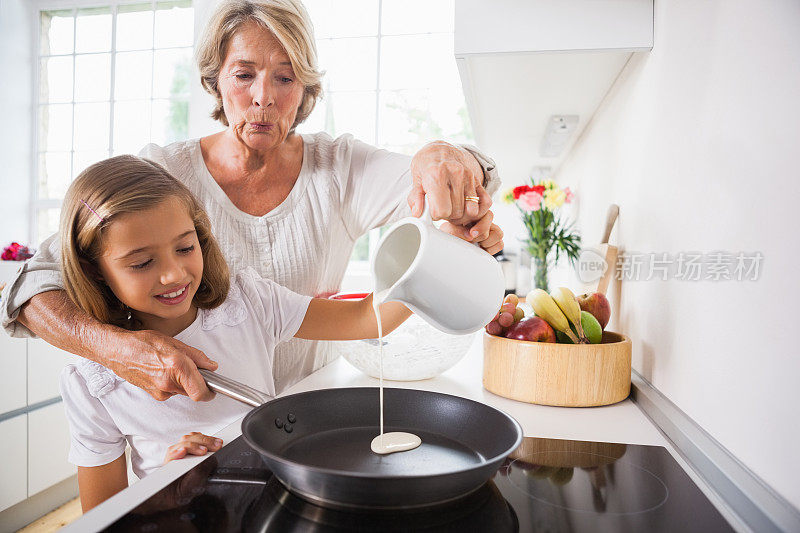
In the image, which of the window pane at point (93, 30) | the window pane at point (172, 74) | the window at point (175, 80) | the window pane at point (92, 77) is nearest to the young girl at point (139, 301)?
the window at point (175, 80)

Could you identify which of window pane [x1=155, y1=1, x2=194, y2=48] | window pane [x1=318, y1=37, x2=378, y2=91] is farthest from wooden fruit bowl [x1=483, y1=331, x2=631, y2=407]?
window pane [x1=155, y1=1, x2=194, y2=48]

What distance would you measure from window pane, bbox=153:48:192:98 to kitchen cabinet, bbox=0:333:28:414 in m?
2.61

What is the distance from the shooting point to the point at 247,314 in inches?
40.7

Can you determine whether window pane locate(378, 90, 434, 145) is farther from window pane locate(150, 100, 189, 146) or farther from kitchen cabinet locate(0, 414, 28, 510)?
kitchen cabinet locate(0, 414, 28, 510)

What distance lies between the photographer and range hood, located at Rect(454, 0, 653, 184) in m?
0.95

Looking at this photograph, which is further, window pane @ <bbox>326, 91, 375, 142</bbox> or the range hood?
window pane @ <bbox>326, 91, 375, 142</bbox>

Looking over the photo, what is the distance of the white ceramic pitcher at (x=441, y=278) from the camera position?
61 cm

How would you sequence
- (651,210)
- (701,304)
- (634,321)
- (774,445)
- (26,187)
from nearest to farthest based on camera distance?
(774,445) < (701,304) < (651,210) < (634,321) < (26,187)

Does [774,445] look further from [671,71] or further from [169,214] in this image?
[169,214]

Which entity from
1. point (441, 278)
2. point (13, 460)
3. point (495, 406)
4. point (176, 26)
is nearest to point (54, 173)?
point (176, 26)

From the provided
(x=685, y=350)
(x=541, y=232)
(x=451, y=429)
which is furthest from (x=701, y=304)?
(x=541, y=232)

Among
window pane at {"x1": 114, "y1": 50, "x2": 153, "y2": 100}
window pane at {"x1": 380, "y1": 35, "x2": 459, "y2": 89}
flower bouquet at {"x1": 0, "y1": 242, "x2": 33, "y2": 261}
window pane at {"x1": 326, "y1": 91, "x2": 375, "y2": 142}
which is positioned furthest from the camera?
window pane at {"x1": 114, "y1": 50, "x2": 153, "y2": 100}

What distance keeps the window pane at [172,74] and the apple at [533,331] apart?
4.10 meters

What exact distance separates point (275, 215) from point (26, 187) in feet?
14.3
